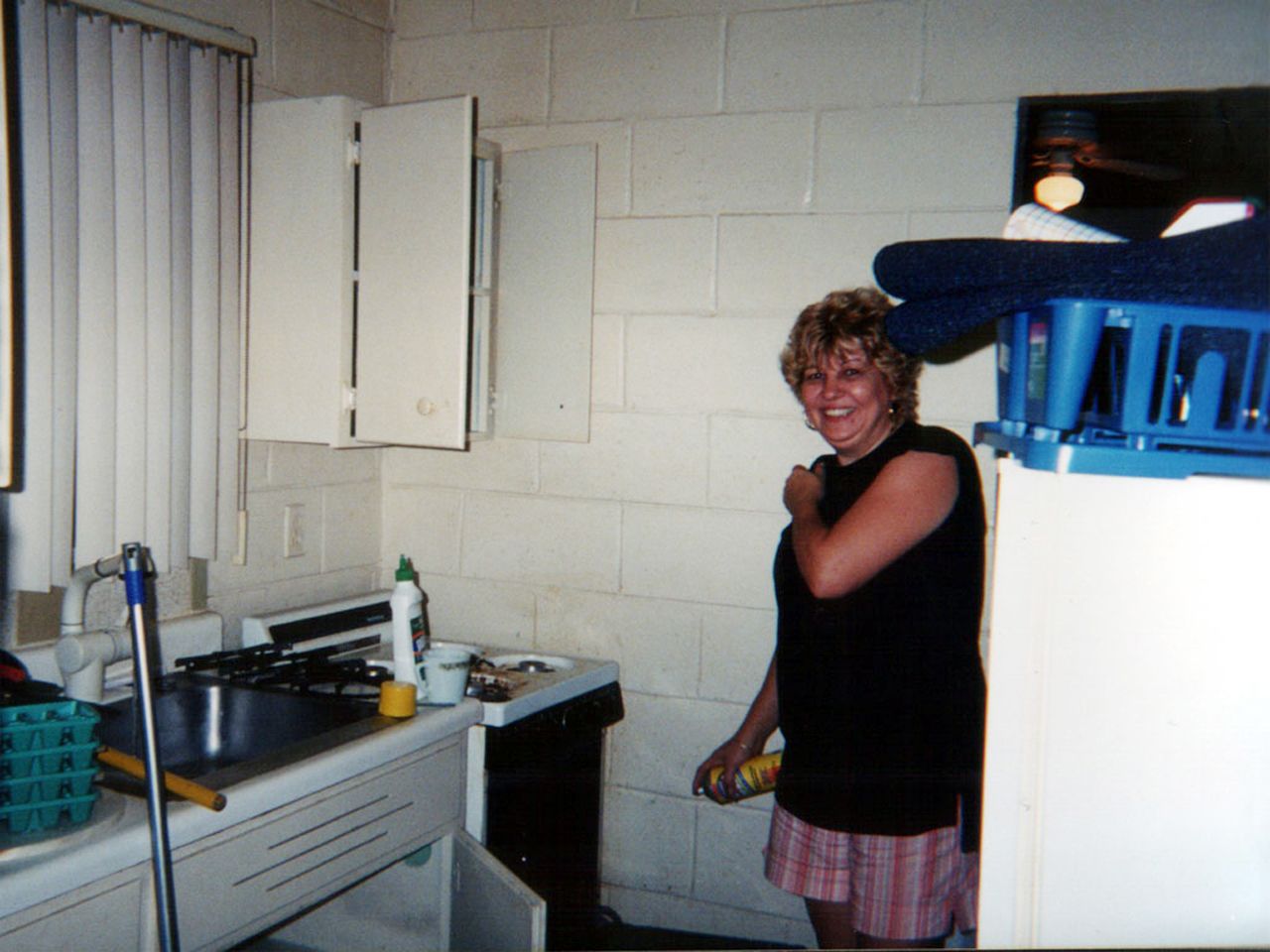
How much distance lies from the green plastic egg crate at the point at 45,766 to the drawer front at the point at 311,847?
0.18m

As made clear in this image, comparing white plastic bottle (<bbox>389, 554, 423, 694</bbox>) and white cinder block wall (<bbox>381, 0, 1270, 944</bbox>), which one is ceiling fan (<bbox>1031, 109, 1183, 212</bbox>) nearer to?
white cinder block wall (<bbox>381, 0, 1270, 944</bbox>)

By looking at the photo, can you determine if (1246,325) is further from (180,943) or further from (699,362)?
(699,362)

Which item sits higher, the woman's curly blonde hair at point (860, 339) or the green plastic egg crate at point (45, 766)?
the woman's curly blonde hair at point (860, 339)

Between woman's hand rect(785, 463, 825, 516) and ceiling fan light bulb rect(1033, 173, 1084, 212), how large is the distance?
694mm

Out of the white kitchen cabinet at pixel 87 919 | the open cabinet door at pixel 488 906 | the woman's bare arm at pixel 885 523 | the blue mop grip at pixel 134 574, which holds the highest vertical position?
the woman's bare arm at pixel 885 523

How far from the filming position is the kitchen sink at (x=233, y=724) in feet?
5.82

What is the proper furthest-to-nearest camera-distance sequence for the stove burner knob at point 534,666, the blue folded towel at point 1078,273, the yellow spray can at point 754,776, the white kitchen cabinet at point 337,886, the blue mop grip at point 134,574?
the stove burner knob at point 534,666 → the yellow spray can at point 754,776 → the blue mop grip at point 134,574 → the white kitchen cabinet at point 337,886 → the blue folded towel at point 1078,273

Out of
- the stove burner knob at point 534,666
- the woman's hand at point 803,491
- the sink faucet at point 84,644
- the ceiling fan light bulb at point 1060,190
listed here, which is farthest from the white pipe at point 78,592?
the ceiling fan light bulb at point 1060,190

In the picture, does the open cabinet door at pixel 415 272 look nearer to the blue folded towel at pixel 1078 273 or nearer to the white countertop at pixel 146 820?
the white countertop at pixel 146 820

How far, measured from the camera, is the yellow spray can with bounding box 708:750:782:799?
2.13 meters

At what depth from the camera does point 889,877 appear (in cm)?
174

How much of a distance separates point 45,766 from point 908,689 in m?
1.28

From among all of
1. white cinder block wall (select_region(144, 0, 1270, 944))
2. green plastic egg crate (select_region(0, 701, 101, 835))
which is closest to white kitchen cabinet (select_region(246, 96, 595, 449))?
white cinder block wall (select_region(144, 0, 1270, 944))

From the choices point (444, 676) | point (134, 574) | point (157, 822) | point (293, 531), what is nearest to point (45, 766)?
point (157, 822)
